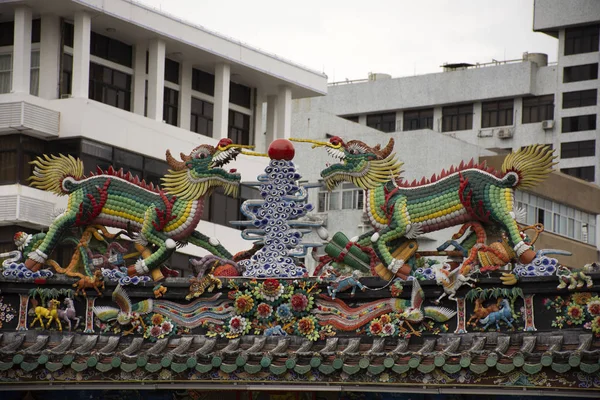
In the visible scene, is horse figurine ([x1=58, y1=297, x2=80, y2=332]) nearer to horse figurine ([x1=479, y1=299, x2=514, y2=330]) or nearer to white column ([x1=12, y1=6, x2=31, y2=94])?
horse figurine ([x1=479, y1=299, x2=514, y2=330])

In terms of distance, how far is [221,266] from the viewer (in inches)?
1022

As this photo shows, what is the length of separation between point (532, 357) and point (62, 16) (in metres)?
17.8

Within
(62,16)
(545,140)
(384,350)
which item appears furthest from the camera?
(545,140)

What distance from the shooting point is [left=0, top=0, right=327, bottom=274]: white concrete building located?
3541 centimetres

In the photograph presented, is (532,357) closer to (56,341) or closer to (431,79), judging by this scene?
(56,341)

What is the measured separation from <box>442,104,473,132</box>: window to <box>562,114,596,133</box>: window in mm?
3595

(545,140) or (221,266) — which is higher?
(545,140)

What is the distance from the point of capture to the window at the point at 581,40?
5816cm

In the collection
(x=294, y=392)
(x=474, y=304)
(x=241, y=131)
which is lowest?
(x=294, y=392)

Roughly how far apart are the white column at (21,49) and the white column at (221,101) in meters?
5.84

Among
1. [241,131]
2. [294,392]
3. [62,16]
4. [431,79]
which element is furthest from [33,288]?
[431,79]

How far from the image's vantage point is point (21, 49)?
118 ft

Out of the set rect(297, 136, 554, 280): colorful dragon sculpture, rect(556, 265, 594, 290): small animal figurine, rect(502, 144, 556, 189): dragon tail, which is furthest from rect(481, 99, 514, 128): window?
rect(556, 265, 594, 290): small animal figurine

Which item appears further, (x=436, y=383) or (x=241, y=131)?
(x=241, y=131)
